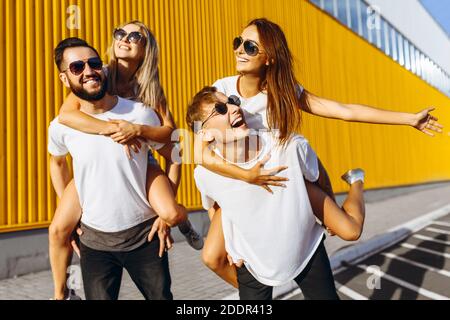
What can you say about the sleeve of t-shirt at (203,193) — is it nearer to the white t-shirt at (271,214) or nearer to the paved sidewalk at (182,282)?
the white t-shirt at (271,214)

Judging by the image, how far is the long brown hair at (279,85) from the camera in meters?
1.73

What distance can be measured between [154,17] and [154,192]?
19.3 ft

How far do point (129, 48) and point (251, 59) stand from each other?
22.8 inches

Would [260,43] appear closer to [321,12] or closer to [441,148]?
[321,12]

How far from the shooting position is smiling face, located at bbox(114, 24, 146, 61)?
1940 millimetres

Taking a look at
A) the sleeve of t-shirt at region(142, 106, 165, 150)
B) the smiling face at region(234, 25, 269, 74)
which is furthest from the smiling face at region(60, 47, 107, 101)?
the smiling face at region(234, 25, 269, 74)

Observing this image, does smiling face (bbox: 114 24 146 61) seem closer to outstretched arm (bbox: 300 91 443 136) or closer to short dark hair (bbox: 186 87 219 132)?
short dark hair (bbox: 186 87 219 132)

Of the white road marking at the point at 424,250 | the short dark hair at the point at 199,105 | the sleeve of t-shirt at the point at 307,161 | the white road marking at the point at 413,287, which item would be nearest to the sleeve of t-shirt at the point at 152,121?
the short dark hair at the point at 199,105

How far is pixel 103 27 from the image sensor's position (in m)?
6.54

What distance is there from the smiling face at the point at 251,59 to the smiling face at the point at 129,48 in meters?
0.47

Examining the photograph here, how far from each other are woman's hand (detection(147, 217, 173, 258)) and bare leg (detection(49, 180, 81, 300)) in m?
0.34

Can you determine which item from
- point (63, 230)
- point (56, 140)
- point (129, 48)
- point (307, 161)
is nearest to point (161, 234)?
point (63, 230)
